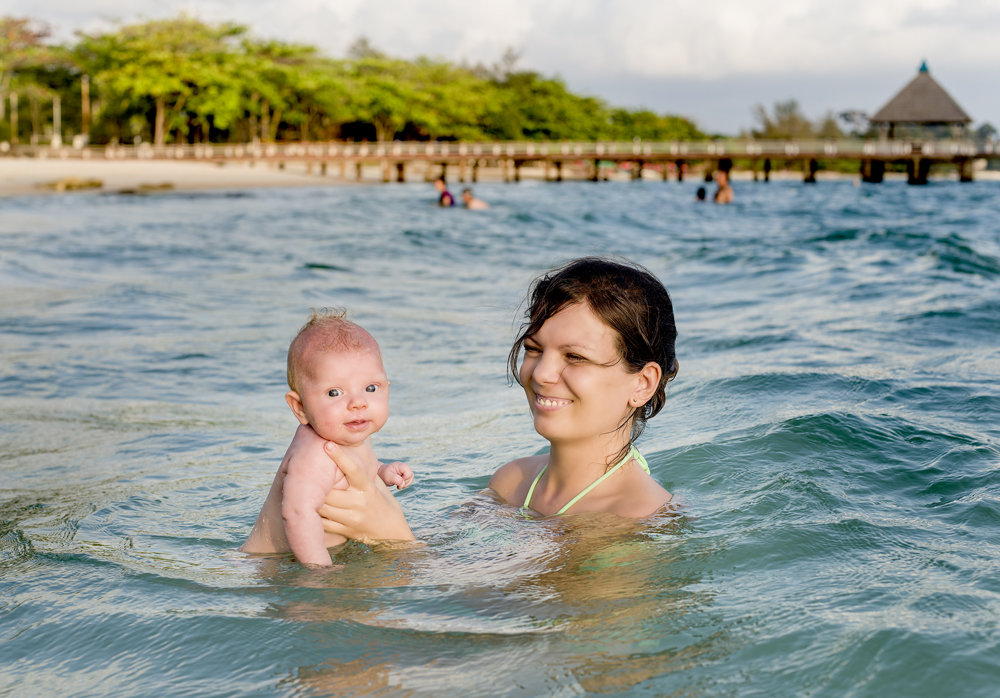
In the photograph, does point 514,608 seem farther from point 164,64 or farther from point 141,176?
point 164,64

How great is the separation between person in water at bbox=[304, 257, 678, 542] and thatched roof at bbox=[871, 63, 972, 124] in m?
55.1

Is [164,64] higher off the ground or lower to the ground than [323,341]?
higher

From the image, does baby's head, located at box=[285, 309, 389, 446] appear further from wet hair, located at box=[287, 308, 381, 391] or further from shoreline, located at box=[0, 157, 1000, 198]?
shoreline, located at box=[0, 157, 1000, 198]

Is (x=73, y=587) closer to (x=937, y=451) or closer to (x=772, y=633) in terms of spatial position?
(x=772, y=633)

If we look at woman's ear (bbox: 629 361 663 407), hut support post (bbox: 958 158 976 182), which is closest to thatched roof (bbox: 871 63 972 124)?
hut support post (bbox: 958 158 976 182)

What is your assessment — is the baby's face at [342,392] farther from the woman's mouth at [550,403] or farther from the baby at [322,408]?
the woman's mouth at [550,403]

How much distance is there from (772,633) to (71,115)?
234ft

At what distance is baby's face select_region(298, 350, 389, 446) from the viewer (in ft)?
9.22

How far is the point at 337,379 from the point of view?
110 inches

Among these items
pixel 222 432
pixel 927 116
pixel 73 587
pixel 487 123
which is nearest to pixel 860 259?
pixel 222 432

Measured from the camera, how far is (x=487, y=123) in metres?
72.9

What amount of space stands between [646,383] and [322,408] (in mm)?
1012

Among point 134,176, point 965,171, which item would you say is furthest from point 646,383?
point 965,171

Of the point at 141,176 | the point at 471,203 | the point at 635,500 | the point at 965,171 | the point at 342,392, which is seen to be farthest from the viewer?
the point at 965,171
